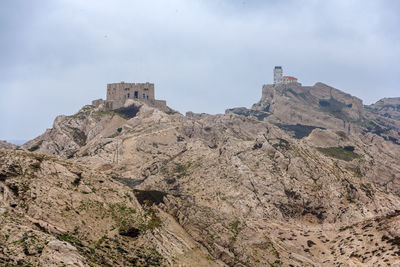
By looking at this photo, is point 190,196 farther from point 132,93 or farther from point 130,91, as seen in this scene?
point 130,91

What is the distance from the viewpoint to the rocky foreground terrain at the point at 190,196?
174 feet

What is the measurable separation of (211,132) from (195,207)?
256 feet

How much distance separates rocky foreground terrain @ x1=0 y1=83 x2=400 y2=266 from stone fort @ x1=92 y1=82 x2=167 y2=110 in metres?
13.2

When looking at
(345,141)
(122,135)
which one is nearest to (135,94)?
(122,135)

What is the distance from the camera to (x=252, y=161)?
124 meters

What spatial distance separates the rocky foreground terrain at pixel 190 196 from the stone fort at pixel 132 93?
13.2 meters

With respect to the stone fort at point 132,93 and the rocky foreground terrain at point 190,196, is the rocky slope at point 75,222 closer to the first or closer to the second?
the rocky foreground terrain at point 190,196

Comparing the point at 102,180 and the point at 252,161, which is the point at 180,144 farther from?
the point at 102,180

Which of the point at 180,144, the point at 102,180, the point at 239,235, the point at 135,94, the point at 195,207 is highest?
the point at 135,94

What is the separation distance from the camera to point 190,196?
106500 millimetres

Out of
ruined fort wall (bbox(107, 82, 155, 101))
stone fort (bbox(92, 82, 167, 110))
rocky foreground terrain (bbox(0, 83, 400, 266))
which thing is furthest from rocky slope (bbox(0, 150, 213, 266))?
ruined fort wall (bbox(107, 82, 155, 101))

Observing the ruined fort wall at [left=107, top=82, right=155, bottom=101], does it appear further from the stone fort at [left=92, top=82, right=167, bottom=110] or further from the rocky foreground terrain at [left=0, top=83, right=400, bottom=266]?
the rocky foreground terrain at [left=0, top=83, right=400, bottom=266]

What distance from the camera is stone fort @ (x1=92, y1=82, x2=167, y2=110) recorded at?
185500 millimetres

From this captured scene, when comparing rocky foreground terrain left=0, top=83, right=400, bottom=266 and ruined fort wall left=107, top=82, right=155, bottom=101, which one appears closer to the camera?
rocky foreground terrain left=0, top=83, right=400, bottom=266
